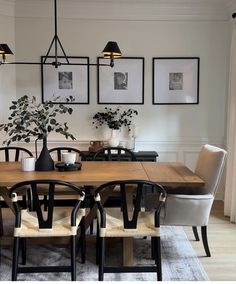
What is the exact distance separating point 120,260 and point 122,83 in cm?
269

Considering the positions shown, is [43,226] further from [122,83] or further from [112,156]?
[122,83]

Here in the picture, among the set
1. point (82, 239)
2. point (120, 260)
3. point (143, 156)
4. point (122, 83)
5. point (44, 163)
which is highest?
point (122, 83)

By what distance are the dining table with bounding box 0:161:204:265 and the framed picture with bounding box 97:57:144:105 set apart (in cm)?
169

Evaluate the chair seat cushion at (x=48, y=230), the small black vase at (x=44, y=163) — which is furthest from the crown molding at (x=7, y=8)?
the chair seat cushion at (x=48, y=230)

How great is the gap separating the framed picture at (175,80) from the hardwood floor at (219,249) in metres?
1.71

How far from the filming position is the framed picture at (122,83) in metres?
5.05

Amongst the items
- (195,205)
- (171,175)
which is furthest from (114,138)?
(195,205)

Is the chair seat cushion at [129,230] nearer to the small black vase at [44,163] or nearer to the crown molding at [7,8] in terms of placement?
the small black vase at [44,163]

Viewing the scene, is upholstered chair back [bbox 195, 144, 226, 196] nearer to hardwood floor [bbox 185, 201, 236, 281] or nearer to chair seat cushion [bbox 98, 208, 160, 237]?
hardwood floor [bbox 185, 201, 236, 281]

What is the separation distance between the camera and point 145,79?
16.7 ft

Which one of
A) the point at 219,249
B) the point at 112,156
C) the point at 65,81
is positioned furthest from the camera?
the point at 65,81

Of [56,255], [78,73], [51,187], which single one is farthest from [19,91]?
[51,187]

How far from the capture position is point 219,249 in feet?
11.3

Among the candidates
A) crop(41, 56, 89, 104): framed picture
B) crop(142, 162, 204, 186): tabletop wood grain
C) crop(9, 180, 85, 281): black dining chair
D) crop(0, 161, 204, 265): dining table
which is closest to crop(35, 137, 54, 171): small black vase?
crop(0, 161, 204, 265): dining table
